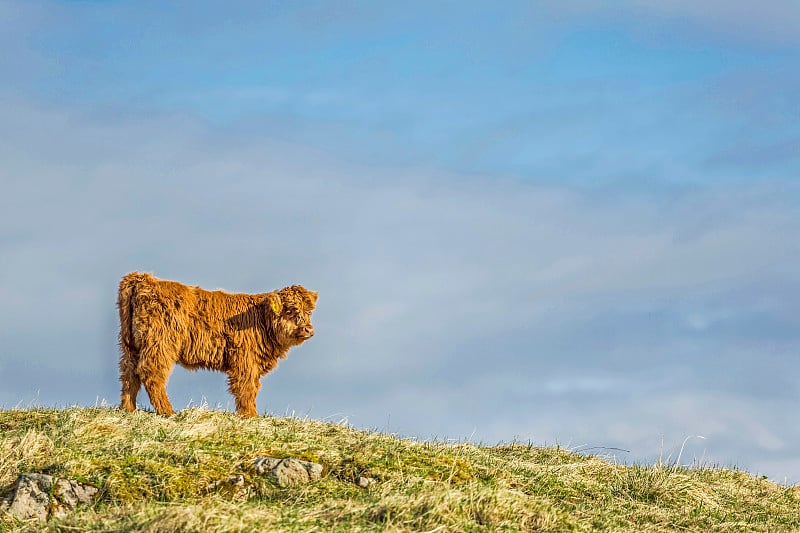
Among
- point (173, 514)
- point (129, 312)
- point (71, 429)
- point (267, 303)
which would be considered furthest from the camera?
point (267, 303)

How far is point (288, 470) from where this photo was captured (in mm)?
10039

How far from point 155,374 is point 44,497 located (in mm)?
5918

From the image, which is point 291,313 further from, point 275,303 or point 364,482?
point 364,482

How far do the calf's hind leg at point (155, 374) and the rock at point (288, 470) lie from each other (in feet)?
17.3

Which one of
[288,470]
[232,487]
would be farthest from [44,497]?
[288,470]

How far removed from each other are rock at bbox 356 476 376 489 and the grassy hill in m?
0.09

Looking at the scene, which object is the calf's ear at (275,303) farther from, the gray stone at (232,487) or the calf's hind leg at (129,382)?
the gray stone at (232,487)

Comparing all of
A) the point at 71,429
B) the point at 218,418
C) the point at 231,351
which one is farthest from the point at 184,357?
the point at 71,429

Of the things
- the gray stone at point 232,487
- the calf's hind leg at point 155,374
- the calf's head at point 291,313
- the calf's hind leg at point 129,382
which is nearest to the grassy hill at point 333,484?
the gray stone at point 232,487

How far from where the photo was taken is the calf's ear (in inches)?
651

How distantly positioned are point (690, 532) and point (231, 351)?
26.6 ft

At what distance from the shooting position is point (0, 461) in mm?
10273

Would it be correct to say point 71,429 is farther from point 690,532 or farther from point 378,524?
point 690,532

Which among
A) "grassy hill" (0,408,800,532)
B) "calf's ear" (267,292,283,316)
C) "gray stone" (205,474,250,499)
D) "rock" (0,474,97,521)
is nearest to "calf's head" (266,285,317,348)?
"calf's ear" (267,292,283,316)
